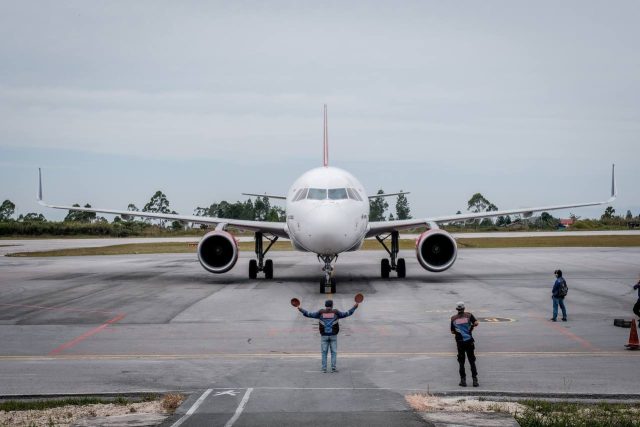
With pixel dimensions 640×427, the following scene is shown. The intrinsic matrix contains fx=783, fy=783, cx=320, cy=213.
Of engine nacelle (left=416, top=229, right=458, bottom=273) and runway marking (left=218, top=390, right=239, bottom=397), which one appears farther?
engine nacelle (left=416, top=229, right=458, bottom=273)

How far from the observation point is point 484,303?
80.5 feet

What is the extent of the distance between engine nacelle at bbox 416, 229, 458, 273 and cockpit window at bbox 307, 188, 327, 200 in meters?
5.28

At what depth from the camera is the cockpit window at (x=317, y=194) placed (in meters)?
27.8

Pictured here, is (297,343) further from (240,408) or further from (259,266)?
(259,266)

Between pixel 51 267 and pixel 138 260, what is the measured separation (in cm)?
706

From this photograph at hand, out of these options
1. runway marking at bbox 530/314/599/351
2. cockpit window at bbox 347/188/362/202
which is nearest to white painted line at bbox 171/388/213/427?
runway marking at bbox 530/314/599/351

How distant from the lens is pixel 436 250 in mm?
31578

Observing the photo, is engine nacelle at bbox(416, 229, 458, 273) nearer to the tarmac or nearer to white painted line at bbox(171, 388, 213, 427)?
the tarmac

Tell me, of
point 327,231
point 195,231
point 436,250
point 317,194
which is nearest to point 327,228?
point 327,231

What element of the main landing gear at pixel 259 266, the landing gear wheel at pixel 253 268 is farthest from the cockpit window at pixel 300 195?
the landing gear wheel at pixel 253 268

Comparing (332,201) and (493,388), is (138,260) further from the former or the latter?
(493,388)

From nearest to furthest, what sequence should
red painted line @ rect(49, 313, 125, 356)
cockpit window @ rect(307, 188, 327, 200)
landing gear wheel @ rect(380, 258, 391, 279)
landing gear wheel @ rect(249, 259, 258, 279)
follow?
red painted line @ rect(49, 313, 125, 356) → cockpit window @ rect(307, 188, 327, 200) → landing gear wheel @ rect(380, 258, 391, 279) → landing gear wheel @ rect(249, 259, 258, 279)

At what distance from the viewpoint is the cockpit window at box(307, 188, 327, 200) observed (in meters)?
27.8

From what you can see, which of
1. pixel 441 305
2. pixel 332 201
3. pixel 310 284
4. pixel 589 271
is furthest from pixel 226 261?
pixel 589 271
